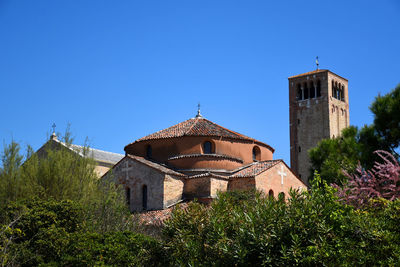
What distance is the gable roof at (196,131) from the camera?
95.1ft

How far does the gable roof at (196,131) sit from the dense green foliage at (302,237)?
53.8 feet

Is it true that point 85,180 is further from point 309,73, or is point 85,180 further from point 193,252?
point 309,73

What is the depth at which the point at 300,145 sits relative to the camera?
51188 mm

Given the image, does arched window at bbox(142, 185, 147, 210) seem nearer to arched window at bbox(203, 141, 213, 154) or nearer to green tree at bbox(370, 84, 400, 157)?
arched window at bbox(203, 141, 213, 154)

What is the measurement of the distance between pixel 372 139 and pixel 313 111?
31.7 meters

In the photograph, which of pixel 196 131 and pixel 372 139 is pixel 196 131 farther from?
pixel 372 139

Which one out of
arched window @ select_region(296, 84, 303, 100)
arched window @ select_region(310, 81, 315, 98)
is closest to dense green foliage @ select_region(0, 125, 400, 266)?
arched window @ select_region(310, 81, 315, 98)

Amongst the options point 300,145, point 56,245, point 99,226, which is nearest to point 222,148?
point 99,226

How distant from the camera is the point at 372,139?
2048 cm

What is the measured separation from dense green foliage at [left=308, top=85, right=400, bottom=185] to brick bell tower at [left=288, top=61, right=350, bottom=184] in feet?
91.0

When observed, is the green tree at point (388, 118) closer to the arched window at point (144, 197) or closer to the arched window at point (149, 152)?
the arched window at point (144, 197)

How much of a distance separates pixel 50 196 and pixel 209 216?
29.4 feet

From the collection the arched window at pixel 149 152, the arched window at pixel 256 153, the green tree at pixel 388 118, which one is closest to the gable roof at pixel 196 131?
the arched window at pixel 256 153

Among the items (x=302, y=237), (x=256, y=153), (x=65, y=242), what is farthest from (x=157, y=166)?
(x=302, y=237)
